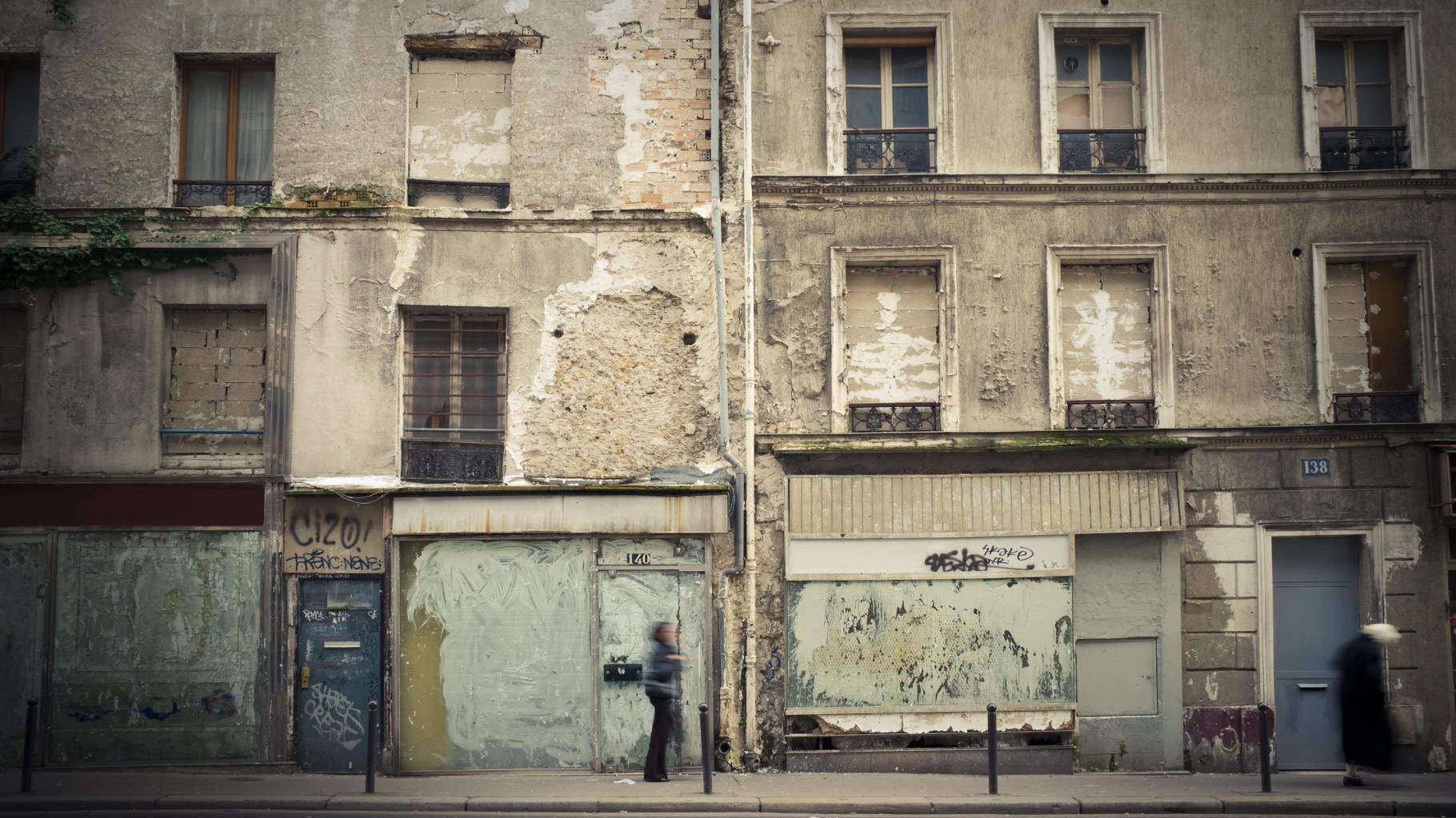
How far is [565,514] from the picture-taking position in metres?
13.1

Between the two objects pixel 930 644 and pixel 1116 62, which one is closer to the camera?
pixel 930 644

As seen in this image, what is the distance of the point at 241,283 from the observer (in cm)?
1342

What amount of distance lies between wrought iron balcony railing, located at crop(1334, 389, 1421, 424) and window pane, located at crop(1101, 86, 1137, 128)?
149 inches

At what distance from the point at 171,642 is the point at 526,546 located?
379cm

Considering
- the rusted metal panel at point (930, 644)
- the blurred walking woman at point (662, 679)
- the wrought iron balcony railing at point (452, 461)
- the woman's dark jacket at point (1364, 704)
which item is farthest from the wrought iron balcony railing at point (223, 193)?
the woman's dark jacket at point (1364, 704)

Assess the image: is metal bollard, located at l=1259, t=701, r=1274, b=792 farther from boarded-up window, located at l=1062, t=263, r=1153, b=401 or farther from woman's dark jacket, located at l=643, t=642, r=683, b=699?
woman's dark jacket, located at l=643, t=642, r=683, b=699

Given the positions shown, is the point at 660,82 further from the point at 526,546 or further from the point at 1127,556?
the point at 1127,556

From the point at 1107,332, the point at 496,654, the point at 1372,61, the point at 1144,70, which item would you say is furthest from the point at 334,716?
the point at 1372,61

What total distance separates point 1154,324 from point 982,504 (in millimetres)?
2770

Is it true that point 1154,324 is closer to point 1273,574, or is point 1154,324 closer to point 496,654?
point 1273,574

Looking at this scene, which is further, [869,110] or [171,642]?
[869,110]

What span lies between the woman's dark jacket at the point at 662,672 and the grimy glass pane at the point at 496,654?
→ 1645mm

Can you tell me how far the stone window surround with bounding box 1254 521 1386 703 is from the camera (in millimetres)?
13477

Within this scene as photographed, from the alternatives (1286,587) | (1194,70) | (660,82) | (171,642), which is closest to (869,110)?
(660,82)
